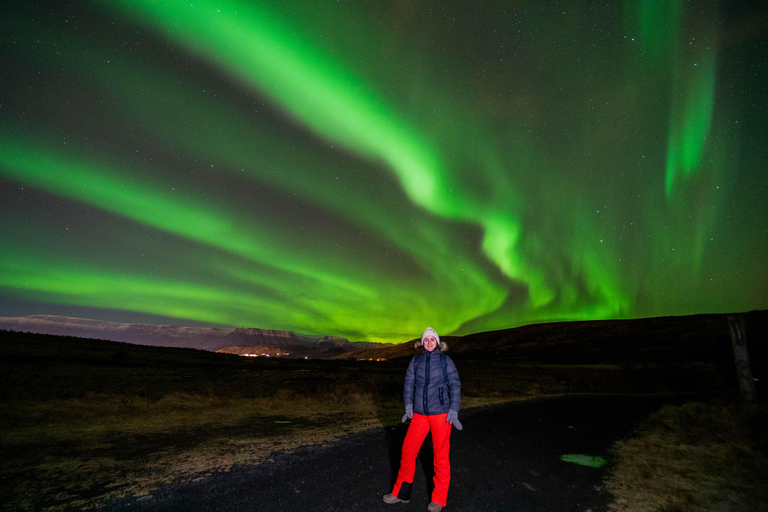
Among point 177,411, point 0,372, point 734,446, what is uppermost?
point 734,446

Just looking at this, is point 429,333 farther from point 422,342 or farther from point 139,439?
point 139,439

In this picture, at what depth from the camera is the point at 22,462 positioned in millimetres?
6238

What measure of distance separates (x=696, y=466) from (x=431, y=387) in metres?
6.06

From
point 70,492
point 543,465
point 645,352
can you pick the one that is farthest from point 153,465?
point 645,352

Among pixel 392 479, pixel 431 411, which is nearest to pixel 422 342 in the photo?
pixel 431 411

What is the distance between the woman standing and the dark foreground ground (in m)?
0.38

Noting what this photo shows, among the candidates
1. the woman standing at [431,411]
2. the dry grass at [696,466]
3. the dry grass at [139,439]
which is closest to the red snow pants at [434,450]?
the woman standing at [431,411]

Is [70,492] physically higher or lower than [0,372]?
higher

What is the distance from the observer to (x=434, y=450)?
4574 millimetres

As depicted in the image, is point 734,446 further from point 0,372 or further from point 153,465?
point 0,372

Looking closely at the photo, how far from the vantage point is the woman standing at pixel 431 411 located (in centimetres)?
466

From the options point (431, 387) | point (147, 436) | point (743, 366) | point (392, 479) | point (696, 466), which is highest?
point (743, 366)

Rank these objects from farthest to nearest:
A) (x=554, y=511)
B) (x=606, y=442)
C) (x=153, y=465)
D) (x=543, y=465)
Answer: (x=606, y=442) → (x=543, y=465) → (x=153, y=465) → (x=554, y=511)

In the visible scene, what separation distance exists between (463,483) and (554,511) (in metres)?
1.45
